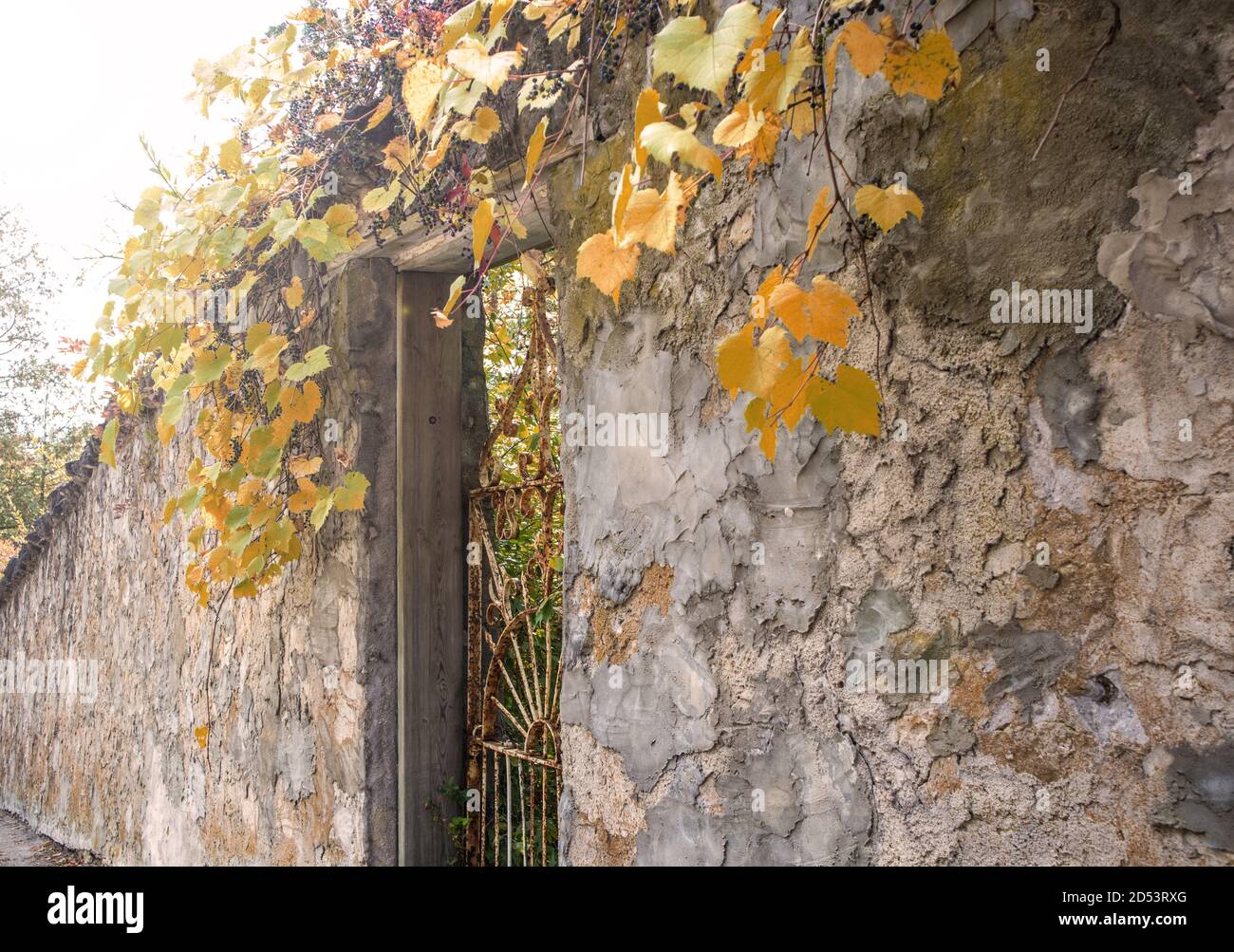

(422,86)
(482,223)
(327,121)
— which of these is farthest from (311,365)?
(482,223)

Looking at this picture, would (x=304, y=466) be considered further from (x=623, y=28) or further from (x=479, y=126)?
(x=623, y=28)

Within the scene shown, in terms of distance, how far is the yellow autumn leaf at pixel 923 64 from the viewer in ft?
4.19

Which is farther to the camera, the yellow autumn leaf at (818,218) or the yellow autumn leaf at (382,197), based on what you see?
the yellow autumn leaf at (382,197)

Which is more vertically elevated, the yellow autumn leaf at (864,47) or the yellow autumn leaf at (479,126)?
the yellow autumn leaf at (479,126)

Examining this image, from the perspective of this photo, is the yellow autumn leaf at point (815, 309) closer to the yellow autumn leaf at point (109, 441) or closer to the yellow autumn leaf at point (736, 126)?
the yellow autumn leaf at point (736, 126)

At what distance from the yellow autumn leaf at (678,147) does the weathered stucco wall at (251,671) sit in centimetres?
192

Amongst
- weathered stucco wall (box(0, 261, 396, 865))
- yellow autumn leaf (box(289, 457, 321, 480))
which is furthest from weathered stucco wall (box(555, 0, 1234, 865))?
yellow autumn leaf (box(289, 457, 321, 480))

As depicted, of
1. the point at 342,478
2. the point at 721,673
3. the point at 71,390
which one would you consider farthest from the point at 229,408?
the point at 71,390

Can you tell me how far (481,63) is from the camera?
1.61 metres

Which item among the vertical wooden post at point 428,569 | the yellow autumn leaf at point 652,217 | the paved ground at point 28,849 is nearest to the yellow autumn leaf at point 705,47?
the yellow autumn leaf at point 652,217

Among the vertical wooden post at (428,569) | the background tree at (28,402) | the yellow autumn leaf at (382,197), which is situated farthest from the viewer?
the background tree at (28,402)

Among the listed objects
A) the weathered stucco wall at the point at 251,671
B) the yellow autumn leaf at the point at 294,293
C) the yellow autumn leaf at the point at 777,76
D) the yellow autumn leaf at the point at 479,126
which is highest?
the yellow autumn leaf at the point at 479,126

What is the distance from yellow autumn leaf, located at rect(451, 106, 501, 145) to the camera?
2010mm

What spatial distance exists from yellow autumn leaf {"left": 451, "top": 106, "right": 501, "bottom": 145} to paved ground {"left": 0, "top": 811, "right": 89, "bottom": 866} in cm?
555
